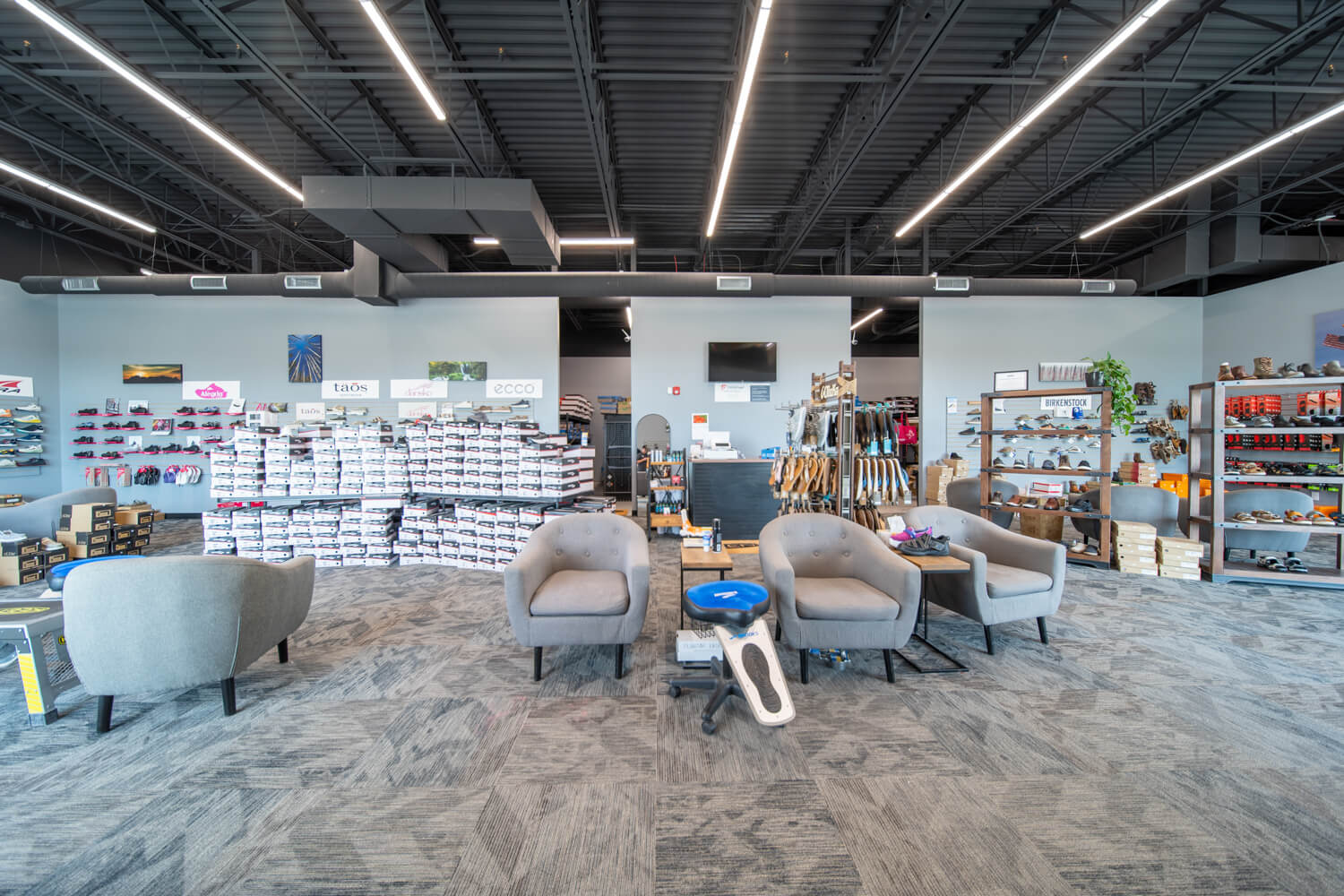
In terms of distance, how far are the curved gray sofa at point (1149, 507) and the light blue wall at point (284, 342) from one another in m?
7.68

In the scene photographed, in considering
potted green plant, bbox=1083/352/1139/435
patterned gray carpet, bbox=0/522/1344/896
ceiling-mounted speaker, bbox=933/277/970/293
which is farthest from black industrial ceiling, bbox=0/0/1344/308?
patterned gray carpet, bbox=0/522/1344/896

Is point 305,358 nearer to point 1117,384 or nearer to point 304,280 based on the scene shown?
point 304,280

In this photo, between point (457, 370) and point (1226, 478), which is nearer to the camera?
point (1226, 478)

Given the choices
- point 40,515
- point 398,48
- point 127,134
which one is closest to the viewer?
point 398,48

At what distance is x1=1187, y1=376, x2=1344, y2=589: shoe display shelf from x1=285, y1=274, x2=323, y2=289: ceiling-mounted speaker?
1144 centimetres

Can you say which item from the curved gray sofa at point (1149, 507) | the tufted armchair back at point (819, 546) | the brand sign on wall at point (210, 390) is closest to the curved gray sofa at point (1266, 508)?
the curved gray sofa at point (1149, 507)

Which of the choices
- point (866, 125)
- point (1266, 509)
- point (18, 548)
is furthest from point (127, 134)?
point (1266, 509)

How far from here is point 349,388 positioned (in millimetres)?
8484

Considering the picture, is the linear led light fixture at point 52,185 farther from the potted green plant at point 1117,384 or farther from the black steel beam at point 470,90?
the potted green plant at point 1117,384

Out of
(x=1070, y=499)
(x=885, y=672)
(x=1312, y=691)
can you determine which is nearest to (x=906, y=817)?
(x=885, y=672)

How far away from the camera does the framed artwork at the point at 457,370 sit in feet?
27.9

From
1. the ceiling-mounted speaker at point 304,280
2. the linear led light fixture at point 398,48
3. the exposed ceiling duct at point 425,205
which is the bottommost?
the ceiling-mounted speaker at point 304,280

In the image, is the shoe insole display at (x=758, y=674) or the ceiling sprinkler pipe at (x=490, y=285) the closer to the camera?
the shoe insole display at (x=758, y=674)

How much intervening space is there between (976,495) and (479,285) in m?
7.65
